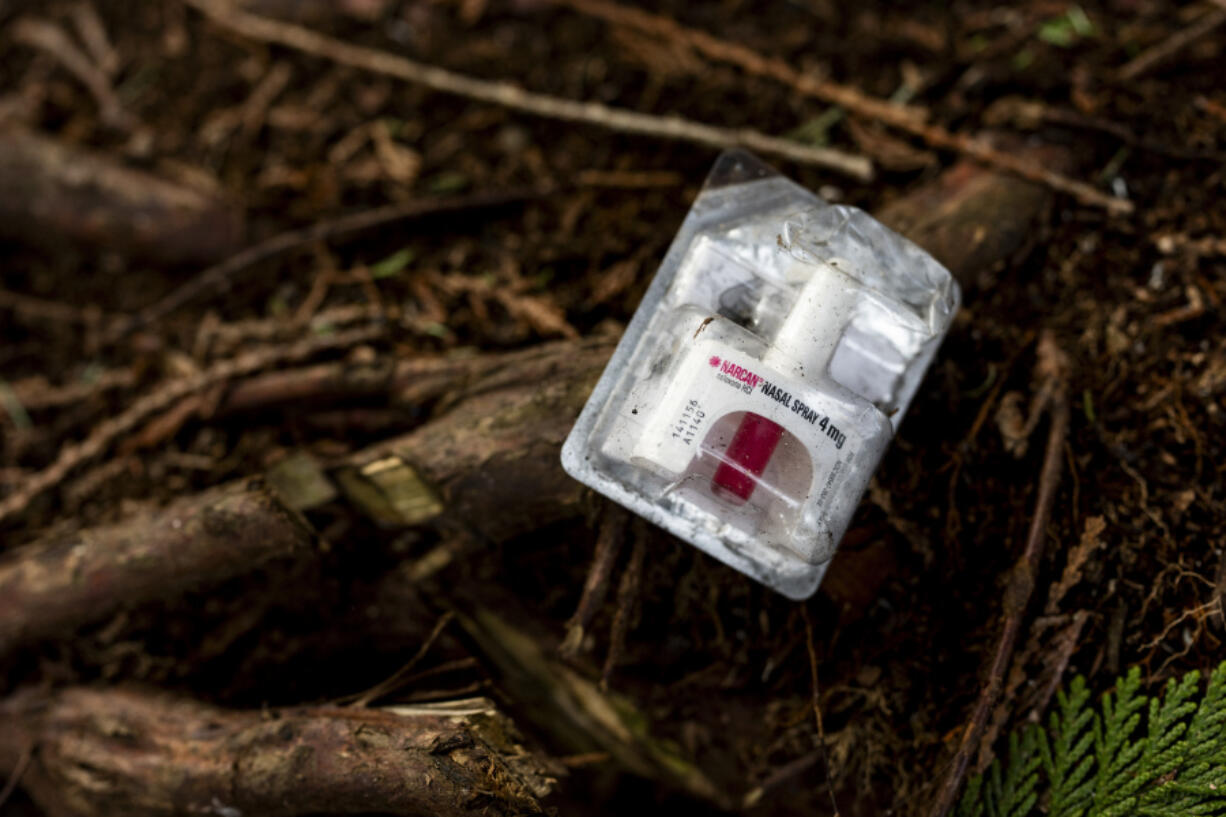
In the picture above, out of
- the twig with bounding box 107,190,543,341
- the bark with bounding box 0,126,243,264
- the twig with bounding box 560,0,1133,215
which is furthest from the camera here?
the bark with bounding box 0,126,243,264

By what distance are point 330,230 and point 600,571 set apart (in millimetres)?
1334

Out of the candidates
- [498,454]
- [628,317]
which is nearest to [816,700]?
[498,454]

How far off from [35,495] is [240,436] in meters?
0.61

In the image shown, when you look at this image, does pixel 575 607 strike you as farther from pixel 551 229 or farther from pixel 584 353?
pixel 551 229

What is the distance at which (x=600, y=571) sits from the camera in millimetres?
1711

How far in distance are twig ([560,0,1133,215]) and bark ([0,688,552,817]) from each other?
5.87ft

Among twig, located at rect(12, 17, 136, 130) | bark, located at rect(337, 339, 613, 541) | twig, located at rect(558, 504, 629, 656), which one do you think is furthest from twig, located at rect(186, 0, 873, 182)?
twig, located at rect(558, 504, 629, 656)

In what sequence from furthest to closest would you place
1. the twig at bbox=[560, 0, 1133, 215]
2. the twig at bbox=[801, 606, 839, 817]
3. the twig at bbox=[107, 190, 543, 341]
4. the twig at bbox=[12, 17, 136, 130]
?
the twig at bbox=[12, 17, 136, 130] → the twig at bbox=[107, 190, 543, 341] → the twig at bbox=[560, 0, 1133, 215] → the twig at bbox=[801, 606, 839, 817]

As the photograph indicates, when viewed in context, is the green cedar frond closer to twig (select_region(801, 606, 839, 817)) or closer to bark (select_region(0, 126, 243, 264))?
twig (select_region(801, 606, 839, 817))

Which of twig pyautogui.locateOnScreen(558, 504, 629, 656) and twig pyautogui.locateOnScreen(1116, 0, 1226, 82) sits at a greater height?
twig pyautogui.locateOnScreen(1116, 0, 1226, 82)

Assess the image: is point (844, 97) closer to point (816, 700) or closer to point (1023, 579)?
point (1023, 579)

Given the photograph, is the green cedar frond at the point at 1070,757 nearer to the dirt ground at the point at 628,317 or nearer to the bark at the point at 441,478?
the dirt ground at the point at 628,317

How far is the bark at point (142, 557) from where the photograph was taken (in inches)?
68.8

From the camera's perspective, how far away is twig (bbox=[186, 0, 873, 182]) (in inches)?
85.9
